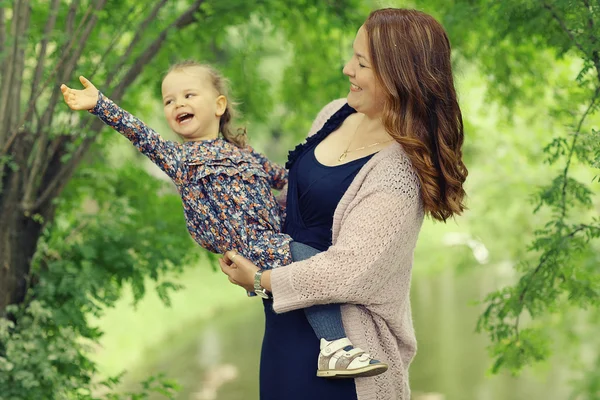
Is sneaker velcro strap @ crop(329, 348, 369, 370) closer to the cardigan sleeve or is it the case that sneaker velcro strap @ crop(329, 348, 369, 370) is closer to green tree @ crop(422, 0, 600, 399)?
the cardigan sleeve

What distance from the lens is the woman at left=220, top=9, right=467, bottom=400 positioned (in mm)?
2256

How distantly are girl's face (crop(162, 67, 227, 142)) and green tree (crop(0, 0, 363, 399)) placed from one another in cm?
104

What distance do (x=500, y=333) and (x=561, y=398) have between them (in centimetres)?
467

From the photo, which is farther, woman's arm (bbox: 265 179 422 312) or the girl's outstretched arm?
the girl's outstretched arm

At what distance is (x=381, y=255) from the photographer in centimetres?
228

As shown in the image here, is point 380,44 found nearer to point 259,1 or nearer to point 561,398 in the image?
point 259,1

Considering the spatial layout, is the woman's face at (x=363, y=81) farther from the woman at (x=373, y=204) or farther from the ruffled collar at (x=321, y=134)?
the ruffled collar at (x=321, y=134)

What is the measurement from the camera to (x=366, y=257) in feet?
7.41

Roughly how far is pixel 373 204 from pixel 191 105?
70cm

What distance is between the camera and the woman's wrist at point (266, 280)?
7.63 ft

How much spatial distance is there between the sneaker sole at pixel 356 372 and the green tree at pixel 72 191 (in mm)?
1862

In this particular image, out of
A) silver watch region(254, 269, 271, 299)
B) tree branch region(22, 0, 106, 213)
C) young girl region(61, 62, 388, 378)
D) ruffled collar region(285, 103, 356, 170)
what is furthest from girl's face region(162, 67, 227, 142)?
tree branch region(22, 0, 106, 213)

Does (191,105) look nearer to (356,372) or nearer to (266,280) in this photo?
(266,280)

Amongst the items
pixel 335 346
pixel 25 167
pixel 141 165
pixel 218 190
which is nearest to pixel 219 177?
pixel 218 190
